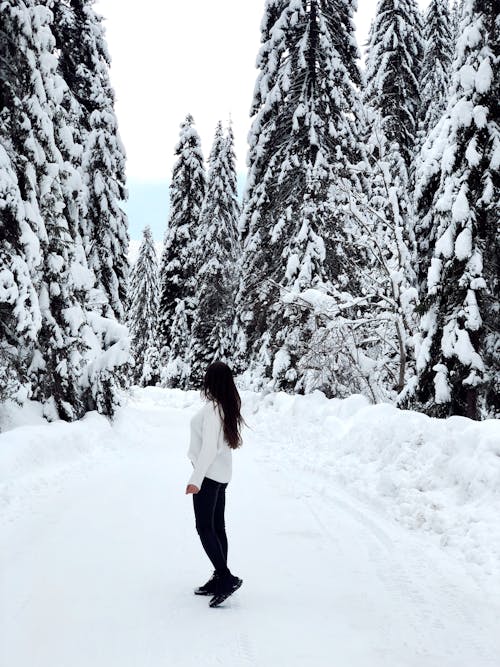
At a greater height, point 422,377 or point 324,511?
point 422,377

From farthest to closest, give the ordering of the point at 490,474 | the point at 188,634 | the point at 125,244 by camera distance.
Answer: the point at 125,244 < the point at 490,474 < the point at 188,634

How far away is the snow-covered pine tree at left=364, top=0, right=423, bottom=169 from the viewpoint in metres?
26.5

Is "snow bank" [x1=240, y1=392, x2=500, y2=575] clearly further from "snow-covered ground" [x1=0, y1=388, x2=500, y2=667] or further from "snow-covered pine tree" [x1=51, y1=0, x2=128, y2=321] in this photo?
"snow-covered pine tree" [x1=51, y1=0, x2=128, y2=321]

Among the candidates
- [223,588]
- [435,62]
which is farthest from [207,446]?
A: [435,62]

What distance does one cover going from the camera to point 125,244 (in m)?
20.4

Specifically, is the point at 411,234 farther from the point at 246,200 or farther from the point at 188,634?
the point at 188,634

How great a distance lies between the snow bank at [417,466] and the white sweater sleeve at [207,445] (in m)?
2.67

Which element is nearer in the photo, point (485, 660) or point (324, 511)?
point (485, 660)

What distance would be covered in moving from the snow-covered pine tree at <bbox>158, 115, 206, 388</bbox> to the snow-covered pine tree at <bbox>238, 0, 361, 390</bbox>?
1614cm

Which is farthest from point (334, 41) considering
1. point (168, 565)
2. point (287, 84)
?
point (168, 565)

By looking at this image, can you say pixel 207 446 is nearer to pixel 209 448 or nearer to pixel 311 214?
pixel 209 448

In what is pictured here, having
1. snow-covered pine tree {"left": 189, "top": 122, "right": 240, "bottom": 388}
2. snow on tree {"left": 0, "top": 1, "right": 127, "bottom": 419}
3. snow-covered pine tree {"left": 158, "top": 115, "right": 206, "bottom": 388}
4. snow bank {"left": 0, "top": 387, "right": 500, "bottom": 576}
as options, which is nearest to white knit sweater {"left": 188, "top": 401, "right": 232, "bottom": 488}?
snow bank {"left": 0, "top": 387, "right": 500, "bottom": 576}

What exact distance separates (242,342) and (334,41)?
35.8ft

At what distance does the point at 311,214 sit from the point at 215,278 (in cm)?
1536
